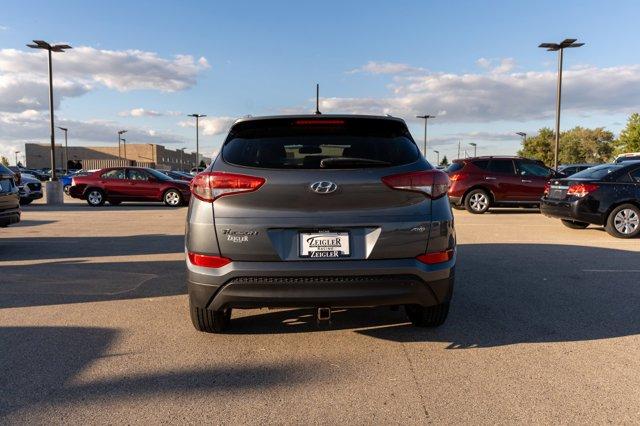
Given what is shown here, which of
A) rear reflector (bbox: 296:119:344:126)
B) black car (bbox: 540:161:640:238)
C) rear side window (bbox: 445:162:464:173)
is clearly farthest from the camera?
rear side window (bbox: 445:162:464:173)

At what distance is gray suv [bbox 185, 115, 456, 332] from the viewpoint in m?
3.40

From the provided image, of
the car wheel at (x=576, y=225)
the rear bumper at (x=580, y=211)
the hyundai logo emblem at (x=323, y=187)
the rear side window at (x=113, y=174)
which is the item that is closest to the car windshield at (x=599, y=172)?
the rear bumper at (x=580, y=211)

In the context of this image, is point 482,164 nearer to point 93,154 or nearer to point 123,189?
point 123,189

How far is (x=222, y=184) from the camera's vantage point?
349 centimetres

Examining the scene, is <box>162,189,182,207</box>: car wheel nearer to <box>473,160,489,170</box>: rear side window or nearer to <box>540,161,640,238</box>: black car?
<box>473,160,489,170</box>: rear side window

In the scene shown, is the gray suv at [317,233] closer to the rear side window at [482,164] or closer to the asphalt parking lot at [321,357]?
the asphalt parking lot at [321,357]

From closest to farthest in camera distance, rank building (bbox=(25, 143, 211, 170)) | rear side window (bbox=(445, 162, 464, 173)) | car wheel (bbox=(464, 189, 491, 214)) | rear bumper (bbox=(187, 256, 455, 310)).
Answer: rear bumper (bbox=(187, 256, 455, 310))
car wheel (bbox=(464, 189, 491, 214))
rear side window (bbox=(445, 162, 464, 173))
building (bbox=(25, 143, 211, 170))

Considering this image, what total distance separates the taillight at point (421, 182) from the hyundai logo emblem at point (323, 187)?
0.35 m

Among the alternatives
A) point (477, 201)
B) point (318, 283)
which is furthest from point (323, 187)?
point (477, 201)

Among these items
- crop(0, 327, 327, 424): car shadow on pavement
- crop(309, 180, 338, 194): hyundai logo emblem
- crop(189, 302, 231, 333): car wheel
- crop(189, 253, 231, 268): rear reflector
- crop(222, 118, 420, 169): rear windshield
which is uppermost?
crop(222, 118, 420, 169): rear windshield

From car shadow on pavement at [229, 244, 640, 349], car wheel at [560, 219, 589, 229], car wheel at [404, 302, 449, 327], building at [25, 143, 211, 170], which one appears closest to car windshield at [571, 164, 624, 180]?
car wheel at [560, 219, 589, 229]

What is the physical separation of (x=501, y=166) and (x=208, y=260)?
46.1 feet

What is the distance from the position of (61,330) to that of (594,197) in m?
9.49

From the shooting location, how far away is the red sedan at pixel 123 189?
18.9 metres
